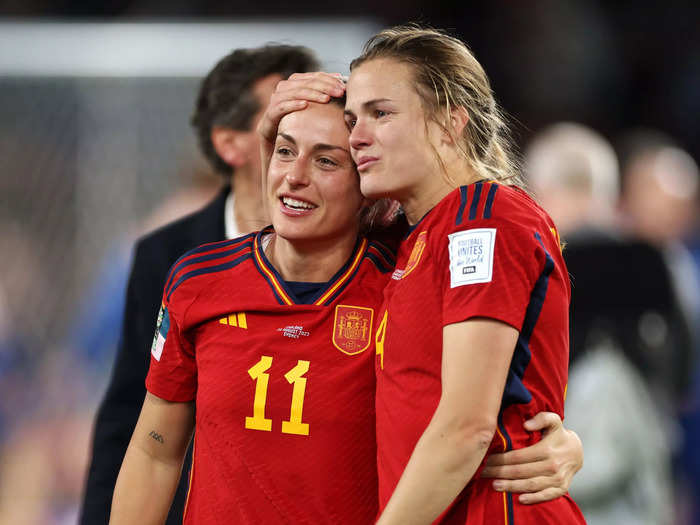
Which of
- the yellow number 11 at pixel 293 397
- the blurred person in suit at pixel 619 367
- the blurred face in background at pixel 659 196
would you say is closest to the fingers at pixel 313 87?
the yellow number 11 at pixel 293 397

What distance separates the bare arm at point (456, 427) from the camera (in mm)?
1870

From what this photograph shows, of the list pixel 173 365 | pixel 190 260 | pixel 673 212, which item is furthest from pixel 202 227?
pixel 673 212

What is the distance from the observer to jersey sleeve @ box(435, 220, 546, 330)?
74.4 inches

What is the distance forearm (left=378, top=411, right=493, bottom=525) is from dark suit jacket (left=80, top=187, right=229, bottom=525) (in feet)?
4.31

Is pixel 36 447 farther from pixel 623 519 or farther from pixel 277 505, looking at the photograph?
pixel 277 505

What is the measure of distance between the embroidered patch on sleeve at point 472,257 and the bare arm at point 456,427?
9 centimetres

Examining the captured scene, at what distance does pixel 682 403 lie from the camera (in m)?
5.06

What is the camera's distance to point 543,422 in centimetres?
205

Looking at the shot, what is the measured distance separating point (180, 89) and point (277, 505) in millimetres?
4016

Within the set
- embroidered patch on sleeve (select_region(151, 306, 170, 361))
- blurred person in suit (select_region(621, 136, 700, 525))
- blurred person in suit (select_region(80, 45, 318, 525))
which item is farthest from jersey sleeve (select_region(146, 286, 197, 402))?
blurred person in suit (select_region(621, 136, 700, 525))

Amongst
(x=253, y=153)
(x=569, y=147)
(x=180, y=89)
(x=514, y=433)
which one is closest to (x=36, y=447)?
(x=180, y=89)

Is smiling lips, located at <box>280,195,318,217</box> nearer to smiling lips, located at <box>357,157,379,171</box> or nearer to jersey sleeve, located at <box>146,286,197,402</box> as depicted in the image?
smiling lips, located at <box>357,157,379,171</box>

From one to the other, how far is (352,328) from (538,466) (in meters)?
0.50

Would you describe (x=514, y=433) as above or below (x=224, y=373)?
below
